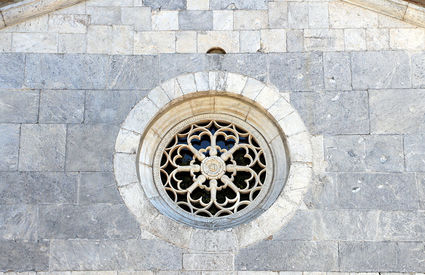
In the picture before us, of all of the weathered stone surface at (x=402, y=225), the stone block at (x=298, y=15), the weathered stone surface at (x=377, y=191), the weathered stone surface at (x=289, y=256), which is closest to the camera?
the weathered stone surface at (x=289, y=256)

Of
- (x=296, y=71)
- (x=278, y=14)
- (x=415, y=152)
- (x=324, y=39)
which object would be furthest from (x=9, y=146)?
(x=415, y=152)

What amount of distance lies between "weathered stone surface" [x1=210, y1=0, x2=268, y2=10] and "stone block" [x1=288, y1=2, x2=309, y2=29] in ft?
1.24

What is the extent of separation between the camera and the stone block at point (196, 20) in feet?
31.6

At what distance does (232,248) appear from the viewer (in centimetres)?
852

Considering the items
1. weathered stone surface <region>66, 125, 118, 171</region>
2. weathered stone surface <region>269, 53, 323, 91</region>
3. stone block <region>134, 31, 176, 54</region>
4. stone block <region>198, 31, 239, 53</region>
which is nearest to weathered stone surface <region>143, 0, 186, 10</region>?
stone block <region>134, 31, 176, 54</region>

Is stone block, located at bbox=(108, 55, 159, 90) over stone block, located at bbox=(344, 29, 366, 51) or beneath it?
beneath

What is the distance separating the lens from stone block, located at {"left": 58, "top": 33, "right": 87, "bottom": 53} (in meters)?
9.51

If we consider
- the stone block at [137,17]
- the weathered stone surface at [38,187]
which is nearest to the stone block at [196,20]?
the stone block at [137,17]

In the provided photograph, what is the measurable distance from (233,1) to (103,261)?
404cm

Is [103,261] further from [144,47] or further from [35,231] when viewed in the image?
[144,47]

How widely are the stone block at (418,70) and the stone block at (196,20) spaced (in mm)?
2837

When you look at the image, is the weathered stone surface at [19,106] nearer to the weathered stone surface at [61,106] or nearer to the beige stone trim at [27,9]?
the weathered stone surface at [61,106]

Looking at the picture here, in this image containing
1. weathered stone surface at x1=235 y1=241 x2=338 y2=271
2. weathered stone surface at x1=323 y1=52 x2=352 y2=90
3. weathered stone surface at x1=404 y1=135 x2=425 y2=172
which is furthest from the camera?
weathered stone surface at x1=323 y1=52 x2=352 y2=90

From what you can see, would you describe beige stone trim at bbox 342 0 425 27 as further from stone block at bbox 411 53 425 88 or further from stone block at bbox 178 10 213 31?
stone block at bbox 178 10 213 31
